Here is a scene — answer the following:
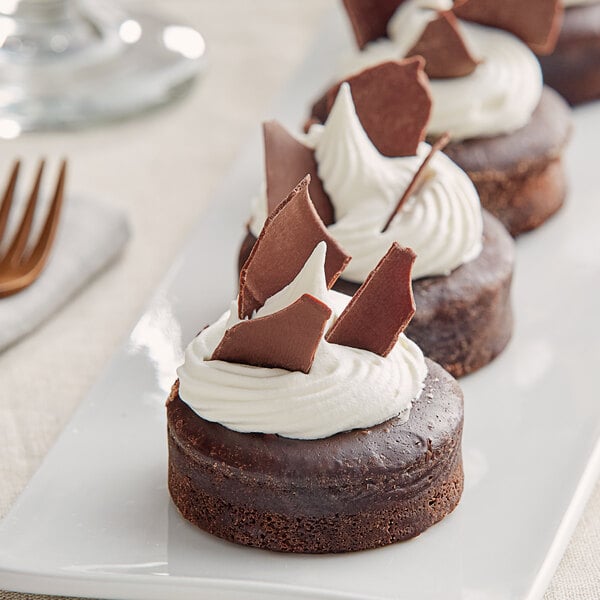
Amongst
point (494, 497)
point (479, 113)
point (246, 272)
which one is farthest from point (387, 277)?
point (479, 113)

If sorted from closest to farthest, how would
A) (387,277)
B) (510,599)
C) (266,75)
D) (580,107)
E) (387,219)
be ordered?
1. (510,599)
2. (387,277)
3. (387,219)
4. (580,107)
5. (266,75)

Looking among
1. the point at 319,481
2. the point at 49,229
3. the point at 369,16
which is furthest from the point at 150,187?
the point at 319,481

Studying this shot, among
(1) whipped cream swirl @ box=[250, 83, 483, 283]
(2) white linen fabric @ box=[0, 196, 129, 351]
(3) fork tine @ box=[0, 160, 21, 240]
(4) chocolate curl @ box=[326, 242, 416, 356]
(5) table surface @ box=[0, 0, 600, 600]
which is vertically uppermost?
(4) chocolate curl @ box=[326, 242, 416, 356]

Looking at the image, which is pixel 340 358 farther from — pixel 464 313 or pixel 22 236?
pixel 22 236

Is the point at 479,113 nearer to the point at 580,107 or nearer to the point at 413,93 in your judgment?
the point at 413,93

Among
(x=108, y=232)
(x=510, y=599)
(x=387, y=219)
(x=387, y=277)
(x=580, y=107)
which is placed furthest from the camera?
(x=580, y=107)

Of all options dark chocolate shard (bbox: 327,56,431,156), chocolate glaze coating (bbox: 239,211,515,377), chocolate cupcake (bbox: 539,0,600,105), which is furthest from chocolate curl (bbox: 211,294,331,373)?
chocolate cupcake (bbox: 539,0,600,105)

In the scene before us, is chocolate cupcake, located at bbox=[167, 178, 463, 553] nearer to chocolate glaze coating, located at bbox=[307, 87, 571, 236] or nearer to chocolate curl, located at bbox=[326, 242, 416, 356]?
chocolate curl, located at bbox=[326, 242, 416, 356]

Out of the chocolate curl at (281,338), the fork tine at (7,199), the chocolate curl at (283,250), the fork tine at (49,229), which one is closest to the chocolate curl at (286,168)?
the chocolate curl at (283,250)
